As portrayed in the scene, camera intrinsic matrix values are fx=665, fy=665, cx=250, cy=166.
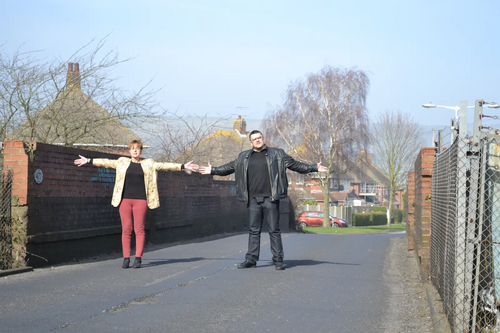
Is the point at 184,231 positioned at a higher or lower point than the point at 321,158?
lower

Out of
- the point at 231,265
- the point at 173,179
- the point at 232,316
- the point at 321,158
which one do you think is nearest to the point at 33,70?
the point at 173,179

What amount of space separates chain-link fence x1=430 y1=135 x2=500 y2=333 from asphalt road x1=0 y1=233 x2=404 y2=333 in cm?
89

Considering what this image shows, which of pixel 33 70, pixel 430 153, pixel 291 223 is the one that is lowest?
pixel 291 223

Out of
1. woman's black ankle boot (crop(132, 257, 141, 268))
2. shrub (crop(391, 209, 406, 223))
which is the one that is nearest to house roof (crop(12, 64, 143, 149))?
woman's black ankle boot (crop(132, 257, 141, 268))

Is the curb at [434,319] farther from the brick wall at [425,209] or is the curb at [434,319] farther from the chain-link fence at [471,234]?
the brick wall at [425,209]

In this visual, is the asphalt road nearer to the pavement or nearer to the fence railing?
the pavement

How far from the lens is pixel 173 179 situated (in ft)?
54.4

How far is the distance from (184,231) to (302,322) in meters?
11.5

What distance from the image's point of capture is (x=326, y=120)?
46.9 m

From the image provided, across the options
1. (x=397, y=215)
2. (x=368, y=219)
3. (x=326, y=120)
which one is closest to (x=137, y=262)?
(x=326, y=120)

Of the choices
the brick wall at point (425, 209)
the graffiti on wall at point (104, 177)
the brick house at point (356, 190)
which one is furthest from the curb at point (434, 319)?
the brick house at point (356, 190)

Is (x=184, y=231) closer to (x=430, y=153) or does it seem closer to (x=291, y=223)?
(x=430, y=153)

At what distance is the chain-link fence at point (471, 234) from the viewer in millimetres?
4801

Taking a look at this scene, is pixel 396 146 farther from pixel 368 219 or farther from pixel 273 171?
pixel 273 171
